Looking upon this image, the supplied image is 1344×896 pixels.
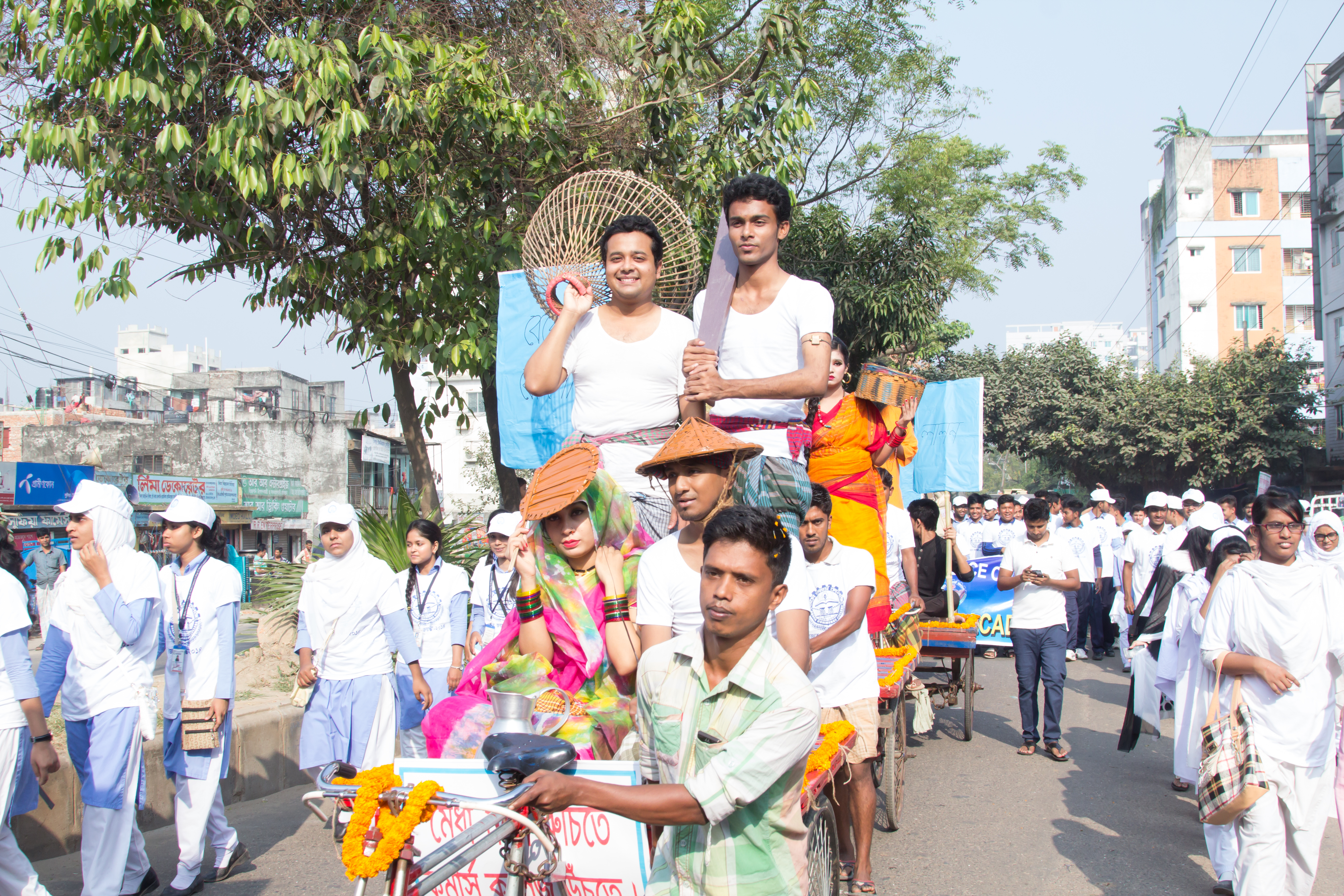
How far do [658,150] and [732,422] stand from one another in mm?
5732

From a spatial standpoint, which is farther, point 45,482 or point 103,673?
point 45,482

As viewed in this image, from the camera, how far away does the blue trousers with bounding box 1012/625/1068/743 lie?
8.38 m

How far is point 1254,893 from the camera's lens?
14.5 ft

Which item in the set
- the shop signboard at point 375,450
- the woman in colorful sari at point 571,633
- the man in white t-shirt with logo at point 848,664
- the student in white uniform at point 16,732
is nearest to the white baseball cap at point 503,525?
the man in white t-shirt with logo at point 848,664

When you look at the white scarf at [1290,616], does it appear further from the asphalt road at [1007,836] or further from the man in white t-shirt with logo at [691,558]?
the man in white t-shirt with logo at [691,558]

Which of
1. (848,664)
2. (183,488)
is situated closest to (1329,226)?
(848,664)

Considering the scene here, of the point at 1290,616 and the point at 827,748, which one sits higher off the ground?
the point at 1290,616

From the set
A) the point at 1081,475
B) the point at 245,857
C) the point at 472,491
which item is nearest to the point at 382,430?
the point at 472,491

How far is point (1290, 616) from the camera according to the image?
4.63 meters

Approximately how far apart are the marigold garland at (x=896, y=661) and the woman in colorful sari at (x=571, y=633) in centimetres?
223

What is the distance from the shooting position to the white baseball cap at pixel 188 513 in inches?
222

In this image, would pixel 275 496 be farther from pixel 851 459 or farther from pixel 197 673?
pixel 851 459

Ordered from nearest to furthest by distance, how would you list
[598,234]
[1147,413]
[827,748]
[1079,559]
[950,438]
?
[827,748]
[598,234]
[950,438]
[1079,559]
[1147,413]

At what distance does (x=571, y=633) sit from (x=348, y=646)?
9.09ft
